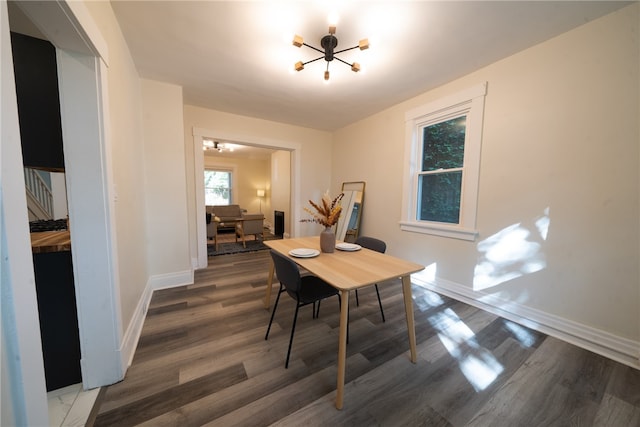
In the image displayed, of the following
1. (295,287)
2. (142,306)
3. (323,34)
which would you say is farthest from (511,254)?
(142,306)

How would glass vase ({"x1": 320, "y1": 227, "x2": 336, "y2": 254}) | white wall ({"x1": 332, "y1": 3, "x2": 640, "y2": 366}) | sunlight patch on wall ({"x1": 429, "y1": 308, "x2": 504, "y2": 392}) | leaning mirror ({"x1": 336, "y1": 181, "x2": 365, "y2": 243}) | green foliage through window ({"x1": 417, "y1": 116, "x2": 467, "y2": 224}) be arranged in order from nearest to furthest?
sunlight patch on wall ({"x1": 429, "y1": 308, "x2": 504, "y2": 392})
white wall ({"x1": 332, "y1": 3, "x2": 640, "y2": 366})
glass vase ({"x1": 320, "y1": 227, "x2": 336, "y2": 254})
green foliage through window ({"x1": 417, "y1": 116, "x2": 467, "y2": 224})
leaning mirror ({"x1": 336, "y1": 181, "x2": 365, "y2": 243})

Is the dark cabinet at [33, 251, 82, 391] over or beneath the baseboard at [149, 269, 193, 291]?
over

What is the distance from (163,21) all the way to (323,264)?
2.20m

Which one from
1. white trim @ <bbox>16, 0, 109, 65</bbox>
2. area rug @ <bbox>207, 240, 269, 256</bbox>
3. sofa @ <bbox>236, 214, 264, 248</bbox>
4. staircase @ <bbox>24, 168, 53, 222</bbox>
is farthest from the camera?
sofa @ <bbox>236, 214, 264, 248</bbox>

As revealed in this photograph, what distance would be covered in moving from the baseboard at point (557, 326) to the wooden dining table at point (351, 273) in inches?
48.9

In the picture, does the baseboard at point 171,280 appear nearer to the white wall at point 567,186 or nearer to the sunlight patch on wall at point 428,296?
the sunlight patch on wall at point 428,296

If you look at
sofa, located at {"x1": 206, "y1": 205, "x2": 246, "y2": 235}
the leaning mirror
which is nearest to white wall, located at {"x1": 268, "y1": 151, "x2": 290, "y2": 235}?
sofa, located at {"x1": 206, "y1": 205, "x2": 246, "y2": 235}

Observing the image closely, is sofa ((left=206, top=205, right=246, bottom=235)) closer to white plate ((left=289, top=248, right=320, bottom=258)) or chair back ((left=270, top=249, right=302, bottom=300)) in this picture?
white plate ((left=289, top=248, right=320, bottom=258))

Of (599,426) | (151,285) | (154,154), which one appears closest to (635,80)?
(599,426)

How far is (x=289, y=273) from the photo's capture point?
1.50m

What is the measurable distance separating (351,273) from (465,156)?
1999mm

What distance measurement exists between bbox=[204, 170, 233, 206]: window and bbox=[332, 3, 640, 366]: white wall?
23.1 ft

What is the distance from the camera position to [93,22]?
117 cm

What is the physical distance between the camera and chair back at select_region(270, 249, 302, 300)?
1.45 m
